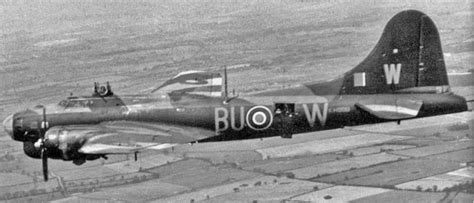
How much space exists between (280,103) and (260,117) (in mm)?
1010

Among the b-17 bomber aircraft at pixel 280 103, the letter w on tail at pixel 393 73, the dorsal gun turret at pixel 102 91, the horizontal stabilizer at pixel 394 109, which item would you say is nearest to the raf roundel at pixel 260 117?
the b-17 bomber aircraft at pixel 280 103

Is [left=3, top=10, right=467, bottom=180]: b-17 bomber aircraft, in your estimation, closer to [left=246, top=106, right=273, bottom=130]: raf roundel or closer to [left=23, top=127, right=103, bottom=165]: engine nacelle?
[left=246, top=106, right=273, bottom=130]: raf roundel

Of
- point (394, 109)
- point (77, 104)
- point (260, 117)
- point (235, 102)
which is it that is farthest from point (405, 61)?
point (77, 104)

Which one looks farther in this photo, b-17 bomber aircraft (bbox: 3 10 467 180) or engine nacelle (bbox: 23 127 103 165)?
b-17 bomber aircraft (bbox: 3 10 467 180)

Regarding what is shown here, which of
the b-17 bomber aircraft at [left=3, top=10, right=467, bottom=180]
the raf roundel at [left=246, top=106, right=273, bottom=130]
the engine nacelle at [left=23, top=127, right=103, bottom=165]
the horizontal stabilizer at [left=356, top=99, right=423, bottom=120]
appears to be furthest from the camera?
the raf roundel at [left=246, top=106, right=273, bottom=130]

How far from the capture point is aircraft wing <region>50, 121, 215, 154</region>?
931 inches

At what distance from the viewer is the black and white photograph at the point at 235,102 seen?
89.1ft

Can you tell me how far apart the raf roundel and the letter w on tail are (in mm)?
5200

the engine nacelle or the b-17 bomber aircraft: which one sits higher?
the b-17 bomber aircraft

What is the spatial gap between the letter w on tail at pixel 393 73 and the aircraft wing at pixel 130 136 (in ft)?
25.1

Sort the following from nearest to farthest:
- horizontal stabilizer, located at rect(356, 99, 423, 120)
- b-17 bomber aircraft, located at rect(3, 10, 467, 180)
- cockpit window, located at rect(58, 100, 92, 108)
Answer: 1. horizontal stabilizer, located at rect(356, 99, 423, 120)
2. b-17 bomber aircraft, located at rect(3, 10, 467, 180)
3. cockpit window, located at rect(58, 100, 92, 108)

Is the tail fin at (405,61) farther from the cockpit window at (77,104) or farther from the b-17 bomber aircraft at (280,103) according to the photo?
the cockpit window at (77,104)

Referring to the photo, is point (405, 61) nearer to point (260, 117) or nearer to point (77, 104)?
point (260, 117)

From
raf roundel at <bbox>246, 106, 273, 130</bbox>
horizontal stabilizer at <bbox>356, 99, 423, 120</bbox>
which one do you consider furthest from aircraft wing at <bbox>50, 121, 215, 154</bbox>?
horizontal stabilizer at <bbox>356, 99, 423, 120</bbox>
